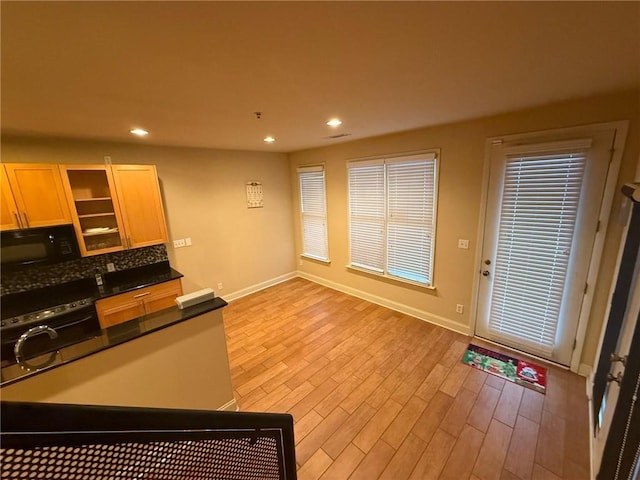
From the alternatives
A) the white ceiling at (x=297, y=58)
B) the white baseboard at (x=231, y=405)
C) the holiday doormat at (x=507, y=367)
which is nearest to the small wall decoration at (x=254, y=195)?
the white ceiling at (x=297, y=58)

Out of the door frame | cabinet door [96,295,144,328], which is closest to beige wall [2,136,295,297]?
cabinet door [96,295,144,328]

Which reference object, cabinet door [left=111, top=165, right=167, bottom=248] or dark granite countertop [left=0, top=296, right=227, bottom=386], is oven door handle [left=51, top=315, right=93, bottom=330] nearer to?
cabinet door [left=111, top=165, right=167, bottom=248]

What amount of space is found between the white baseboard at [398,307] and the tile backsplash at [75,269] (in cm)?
267

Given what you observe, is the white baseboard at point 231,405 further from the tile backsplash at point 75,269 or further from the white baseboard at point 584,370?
the white baseboard at point 584,370

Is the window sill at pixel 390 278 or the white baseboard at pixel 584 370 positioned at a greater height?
the window sill at pixel 390 278

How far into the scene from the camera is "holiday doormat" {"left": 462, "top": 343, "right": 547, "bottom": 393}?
8.00ft

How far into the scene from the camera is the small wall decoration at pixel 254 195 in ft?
14.6

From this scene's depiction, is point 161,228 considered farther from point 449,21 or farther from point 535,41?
point 535,41

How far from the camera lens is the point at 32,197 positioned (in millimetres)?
2498

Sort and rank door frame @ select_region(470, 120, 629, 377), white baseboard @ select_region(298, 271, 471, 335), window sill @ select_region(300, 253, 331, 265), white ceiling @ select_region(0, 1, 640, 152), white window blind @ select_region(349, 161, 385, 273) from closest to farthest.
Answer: white ceiling @ select_region(0, 1, 640, 152) < door frame @ select_region(470, 120, 629, 377) < white baseboard @ select_region(298, 271, 471, 335) < white window blind @ select_region(349, 161, 385, 273) < window sill @ select_region(300, 253, 331, 265)

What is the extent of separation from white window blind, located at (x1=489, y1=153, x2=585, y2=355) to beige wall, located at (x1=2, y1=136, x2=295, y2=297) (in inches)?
139

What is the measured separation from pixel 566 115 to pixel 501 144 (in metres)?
0.48

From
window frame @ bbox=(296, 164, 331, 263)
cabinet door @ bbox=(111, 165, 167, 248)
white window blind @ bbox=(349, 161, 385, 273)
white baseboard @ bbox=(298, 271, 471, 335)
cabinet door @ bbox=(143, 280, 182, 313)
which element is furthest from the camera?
window frame @ bbox=(296, 164, 331, 263)

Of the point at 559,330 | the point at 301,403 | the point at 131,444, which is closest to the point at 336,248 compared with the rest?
the point at 301,403
